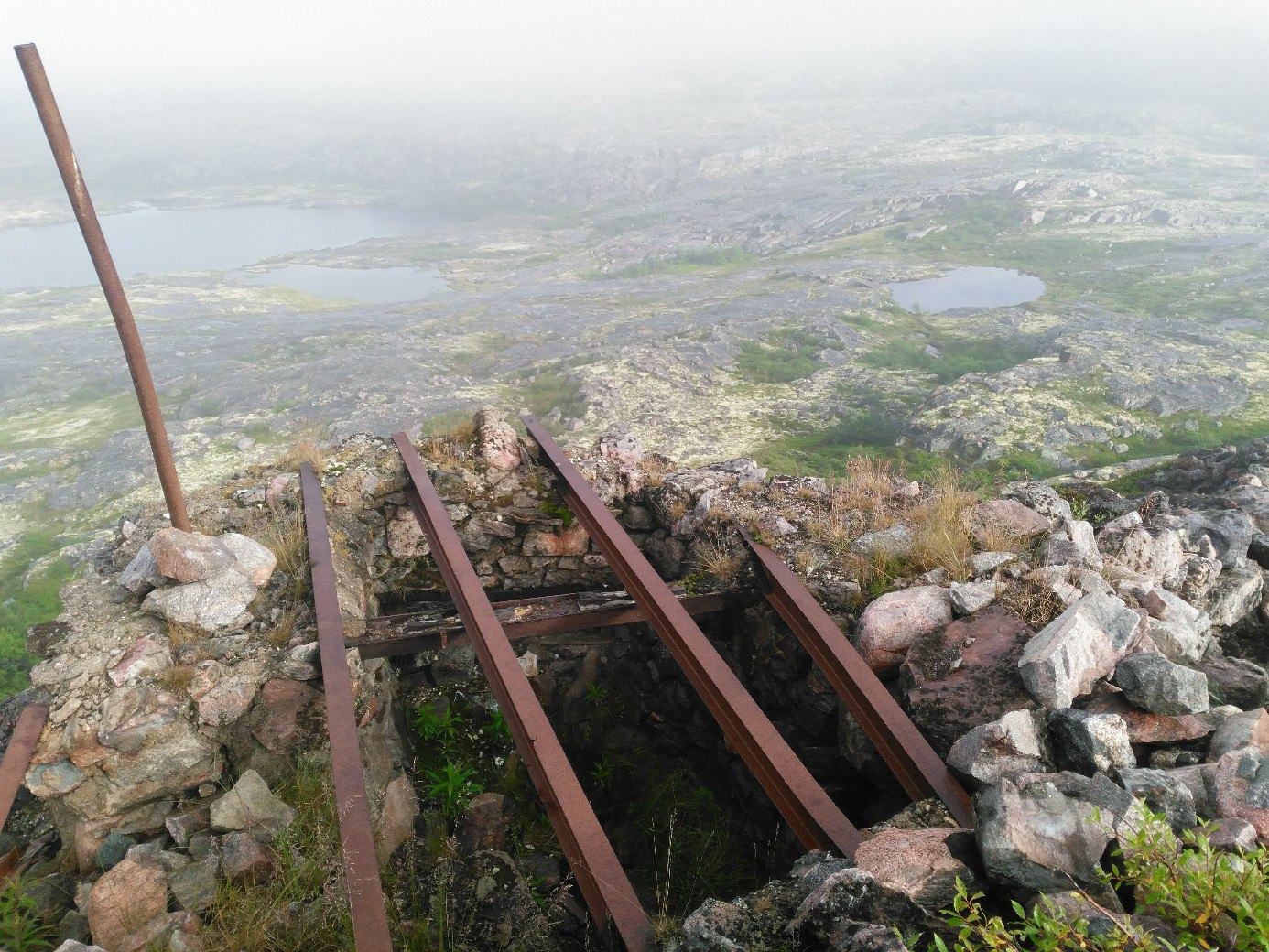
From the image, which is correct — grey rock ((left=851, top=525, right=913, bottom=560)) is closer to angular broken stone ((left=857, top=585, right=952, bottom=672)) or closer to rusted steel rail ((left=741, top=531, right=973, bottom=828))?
rusted steel rail ((left=741, top=531, right=973, bottom=828))

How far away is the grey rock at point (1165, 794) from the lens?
8.18 feet

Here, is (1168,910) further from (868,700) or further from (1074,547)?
(1074,547)

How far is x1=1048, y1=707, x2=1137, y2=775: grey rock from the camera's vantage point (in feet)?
9.36

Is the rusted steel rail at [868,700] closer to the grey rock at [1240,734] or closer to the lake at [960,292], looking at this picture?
the grey rock at [1240,734]

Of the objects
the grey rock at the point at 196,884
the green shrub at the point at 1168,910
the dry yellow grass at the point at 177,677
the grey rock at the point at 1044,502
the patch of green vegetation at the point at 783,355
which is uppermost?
the green shrub at the point at 1168,910

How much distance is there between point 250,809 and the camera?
361cm

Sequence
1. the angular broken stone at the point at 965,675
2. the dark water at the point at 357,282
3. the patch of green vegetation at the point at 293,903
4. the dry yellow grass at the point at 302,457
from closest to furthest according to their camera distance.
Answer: the patch of green vegetation at the point at 293,903 → the angular broken stone at the point at 965,675 → the dry yellow grass at the point at 302,457 → the dark water at the point at 357,282

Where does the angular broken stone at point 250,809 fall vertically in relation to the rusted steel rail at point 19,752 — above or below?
below

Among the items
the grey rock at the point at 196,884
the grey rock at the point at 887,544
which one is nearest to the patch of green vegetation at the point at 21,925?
the grey rock at the point at 196,884

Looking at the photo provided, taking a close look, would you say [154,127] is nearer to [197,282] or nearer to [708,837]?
[197,282]

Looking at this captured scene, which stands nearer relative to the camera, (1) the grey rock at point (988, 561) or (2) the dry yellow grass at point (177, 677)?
(2) the dry yellow grass at point (177, 677)

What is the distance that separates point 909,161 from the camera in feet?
199

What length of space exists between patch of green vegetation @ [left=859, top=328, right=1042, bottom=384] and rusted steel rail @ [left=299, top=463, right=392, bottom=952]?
23.7 m

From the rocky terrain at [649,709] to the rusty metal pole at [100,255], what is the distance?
0.49 m
